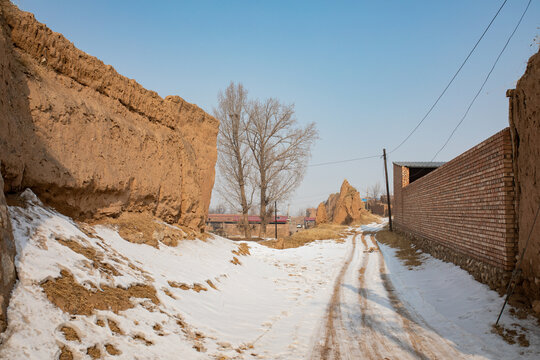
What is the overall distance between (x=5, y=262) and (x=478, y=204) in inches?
383

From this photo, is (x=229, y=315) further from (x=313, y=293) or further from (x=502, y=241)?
(x=502, y=241)

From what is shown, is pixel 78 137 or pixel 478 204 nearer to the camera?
pixel 78 137

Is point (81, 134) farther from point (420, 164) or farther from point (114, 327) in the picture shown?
point (420, 164)

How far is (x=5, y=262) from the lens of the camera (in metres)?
3.34

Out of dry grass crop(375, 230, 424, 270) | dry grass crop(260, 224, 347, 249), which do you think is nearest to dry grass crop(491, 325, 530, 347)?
dry grass crop(375, 230, 424, 270)

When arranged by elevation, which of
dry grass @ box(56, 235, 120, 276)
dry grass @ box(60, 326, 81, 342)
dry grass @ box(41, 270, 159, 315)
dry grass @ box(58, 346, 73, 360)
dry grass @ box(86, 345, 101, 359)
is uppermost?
dry grass @ box(56, 235, 120, 276)

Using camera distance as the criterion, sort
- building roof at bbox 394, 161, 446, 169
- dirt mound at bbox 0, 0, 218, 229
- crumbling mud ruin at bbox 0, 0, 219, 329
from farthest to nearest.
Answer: building roof at bbox 394, 161, 446, 169, dirt mound at bbox 0, 0, 218, 229, crumbling mud ruin at bbox 0, 0, 219, 329

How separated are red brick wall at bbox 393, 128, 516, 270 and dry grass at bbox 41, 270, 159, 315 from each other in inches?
290

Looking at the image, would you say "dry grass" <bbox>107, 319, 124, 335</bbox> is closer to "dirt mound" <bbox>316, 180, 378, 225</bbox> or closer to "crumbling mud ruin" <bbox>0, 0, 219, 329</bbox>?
"crumbling mud ruin" <bbox>0, 0, 219, 329</bbox>

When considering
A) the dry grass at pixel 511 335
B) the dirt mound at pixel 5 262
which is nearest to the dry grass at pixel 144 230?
the dirt mound at pixel 5 262

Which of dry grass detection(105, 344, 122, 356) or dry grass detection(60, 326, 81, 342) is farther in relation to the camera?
dry grass detection(105, 344, 122, 356)

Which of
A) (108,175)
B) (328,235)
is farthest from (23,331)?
(328,235)

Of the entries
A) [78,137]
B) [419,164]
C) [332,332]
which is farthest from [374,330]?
[419,164]

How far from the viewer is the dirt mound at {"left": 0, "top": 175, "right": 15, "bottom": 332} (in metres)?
3.02
